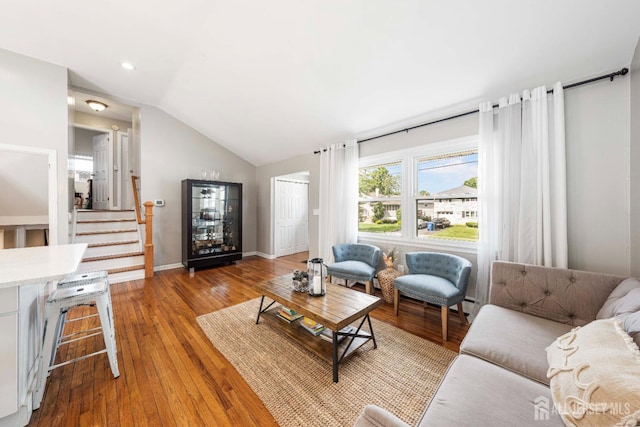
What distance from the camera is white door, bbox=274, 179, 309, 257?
5559mm

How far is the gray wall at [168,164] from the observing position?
438 cm

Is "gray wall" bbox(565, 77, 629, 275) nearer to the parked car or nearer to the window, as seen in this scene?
the parked car

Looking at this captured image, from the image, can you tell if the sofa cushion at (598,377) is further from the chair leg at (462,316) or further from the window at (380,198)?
the window at (380,198)

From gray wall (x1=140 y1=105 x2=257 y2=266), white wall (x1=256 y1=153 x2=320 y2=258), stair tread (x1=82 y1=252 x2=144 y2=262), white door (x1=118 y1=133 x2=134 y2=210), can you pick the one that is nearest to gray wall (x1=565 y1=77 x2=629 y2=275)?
white wall (x1=256 y1=153 x2=320 y2=258)

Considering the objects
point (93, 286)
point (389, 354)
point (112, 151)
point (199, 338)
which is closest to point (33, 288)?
point (93, 286)

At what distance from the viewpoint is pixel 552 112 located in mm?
2098

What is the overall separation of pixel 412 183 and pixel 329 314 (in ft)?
7.31

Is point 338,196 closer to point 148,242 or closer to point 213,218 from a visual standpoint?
point 213,218

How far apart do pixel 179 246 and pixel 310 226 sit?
2.68 meters

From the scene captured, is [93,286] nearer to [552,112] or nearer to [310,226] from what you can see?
[310,226]

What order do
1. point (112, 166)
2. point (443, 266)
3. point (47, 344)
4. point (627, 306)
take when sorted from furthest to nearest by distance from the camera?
point (112, 166) → point (443, 266) → point (47, 344) → point (627, 306)

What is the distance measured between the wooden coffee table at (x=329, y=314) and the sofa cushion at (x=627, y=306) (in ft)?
4.20

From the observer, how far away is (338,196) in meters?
3.82

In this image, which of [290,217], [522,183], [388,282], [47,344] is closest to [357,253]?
[388,282]
